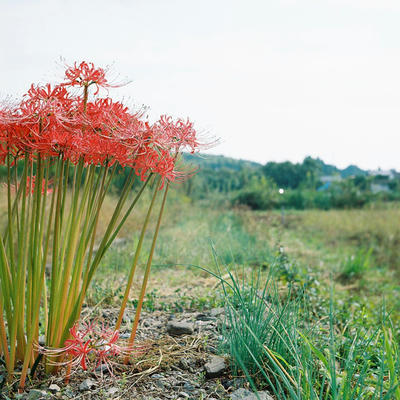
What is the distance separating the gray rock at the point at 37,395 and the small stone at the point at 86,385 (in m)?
0.17

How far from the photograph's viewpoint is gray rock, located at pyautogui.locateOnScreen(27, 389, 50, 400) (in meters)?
2.13

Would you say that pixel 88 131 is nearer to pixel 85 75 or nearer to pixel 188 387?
pixel 85 75

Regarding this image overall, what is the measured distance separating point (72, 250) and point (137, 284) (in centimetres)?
230

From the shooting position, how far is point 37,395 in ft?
7.02

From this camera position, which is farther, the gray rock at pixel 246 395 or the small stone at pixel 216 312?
the small stone at pixel 216 312

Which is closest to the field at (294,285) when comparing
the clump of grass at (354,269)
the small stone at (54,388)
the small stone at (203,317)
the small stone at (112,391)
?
the clump of grass at (354,269)

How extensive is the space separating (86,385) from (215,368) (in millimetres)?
679

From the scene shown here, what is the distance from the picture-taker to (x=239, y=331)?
91.5 inches

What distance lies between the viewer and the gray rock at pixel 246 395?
6.63 ft

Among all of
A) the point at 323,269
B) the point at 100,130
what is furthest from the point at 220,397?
the point at 323,269

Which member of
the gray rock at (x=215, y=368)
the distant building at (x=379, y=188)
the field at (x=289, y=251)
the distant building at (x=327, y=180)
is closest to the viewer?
the gray rock at (x=215, y=368)

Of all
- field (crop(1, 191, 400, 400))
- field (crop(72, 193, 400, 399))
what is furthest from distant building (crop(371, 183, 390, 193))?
field (crop(1, 191, 400, 400))

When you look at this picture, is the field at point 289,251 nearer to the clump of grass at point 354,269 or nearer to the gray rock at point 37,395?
the clump of grass at point 354,269

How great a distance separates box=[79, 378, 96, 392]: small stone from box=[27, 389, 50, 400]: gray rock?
17 cm
